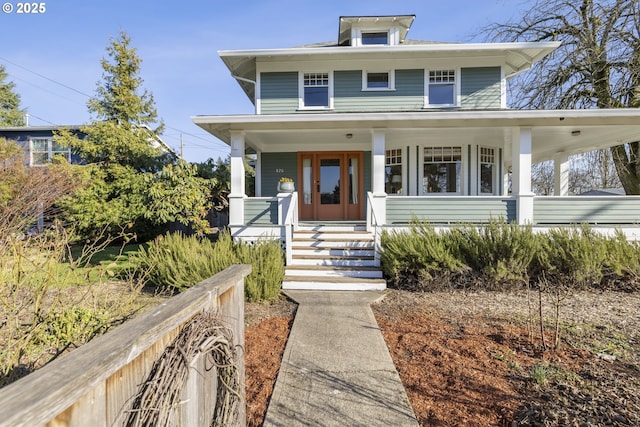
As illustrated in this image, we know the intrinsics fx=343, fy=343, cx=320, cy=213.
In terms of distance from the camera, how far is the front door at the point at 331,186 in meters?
11.2

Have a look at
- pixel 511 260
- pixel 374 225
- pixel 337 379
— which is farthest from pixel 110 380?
pixel 374 225

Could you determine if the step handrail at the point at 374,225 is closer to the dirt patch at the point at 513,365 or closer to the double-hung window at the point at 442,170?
the dirt patch at the point at 513,365

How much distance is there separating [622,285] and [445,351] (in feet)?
15.4

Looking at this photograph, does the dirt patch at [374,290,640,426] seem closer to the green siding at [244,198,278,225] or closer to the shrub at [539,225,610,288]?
the shrub at [539,225,610,288]

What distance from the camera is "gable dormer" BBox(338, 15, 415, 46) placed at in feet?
35.2

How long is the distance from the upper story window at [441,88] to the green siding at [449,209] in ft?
12.7

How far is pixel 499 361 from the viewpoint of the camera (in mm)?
3375

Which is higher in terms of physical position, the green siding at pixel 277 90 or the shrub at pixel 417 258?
the green siding at pixel 277 90

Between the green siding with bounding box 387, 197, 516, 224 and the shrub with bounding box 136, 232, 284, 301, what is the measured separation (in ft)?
10.7

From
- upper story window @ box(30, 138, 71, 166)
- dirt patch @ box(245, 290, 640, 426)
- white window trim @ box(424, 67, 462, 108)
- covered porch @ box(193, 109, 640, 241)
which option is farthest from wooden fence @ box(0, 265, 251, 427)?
upper story window @ box(30, 138, 71, 166)

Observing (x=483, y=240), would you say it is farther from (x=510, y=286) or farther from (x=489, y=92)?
(x=489, y=92)

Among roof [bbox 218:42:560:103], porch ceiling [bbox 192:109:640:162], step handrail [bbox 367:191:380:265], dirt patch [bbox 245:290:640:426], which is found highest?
roof [bbox 218:42:560:103]

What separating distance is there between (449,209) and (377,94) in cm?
457

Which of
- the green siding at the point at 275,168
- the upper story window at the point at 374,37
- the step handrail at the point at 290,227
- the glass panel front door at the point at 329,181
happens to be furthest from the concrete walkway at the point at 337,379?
the upper story window at the point at 374,37
